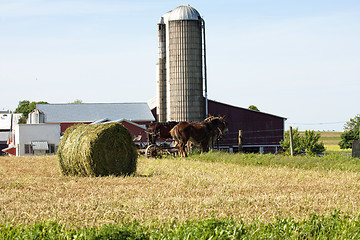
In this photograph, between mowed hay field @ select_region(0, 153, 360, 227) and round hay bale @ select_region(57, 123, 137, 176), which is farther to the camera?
round hay bale @ select_region(57, 123, 137, 176)

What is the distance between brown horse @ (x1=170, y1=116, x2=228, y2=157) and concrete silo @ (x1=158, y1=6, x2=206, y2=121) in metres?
22.7

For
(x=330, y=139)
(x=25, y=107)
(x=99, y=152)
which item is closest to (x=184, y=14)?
(x=99, y=152)

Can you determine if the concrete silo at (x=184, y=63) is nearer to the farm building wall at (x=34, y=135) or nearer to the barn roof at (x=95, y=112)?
the barn roof at (x=95, y=112)

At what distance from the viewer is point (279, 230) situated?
6848 millimetres

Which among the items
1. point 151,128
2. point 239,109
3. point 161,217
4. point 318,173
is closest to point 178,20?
point 239,109

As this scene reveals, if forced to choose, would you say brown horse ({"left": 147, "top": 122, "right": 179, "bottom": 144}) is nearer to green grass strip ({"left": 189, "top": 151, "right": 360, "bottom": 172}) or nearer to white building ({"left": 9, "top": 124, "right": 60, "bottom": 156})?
green grass strip ({"left": 189, "top": 151, "right": 360, "bottom": 172})

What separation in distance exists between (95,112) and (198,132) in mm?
33572

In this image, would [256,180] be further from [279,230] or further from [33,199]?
[279,230]

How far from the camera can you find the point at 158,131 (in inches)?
1182

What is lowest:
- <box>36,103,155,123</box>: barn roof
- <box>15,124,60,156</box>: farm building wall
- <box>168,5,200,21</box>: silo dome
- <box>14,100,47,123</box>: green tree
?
<box>15,124,60,156</box>: farm building wall

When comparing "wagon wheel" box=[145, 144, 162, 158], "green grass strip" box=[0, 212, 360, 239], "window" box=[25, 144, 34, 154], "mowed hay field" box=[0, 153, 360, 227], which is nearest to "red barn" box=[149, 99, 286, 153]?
"window" box=[25, 144, 34, 154]

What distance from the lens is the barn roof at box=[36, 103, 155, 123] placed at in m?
57.8

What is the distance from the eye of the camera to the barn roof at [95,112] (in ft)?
190

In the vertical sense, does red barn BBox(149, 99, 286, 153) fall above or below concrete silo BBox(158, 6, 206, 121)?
below
